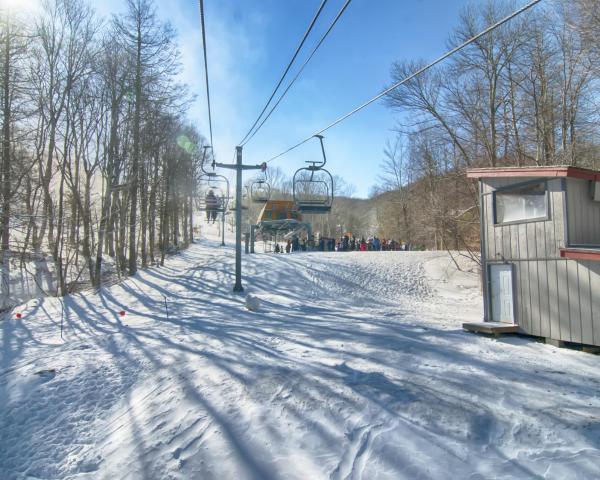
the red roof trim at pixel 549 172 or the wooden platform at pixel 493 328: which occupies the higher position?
the red roof trim at pixel 549 172

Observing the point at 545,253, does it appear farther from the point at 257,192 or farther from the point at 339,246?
the point at 339,246

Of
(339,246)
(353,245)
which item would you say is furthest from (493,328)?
(353,245)

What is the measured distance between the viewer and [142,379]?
639 centimetres

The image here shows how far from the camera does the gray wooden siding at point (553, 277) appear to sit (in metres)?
7.59

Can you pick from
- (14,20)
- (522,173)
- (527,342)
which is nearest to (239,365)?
(527,342)

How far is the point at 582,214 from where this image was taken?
842cm

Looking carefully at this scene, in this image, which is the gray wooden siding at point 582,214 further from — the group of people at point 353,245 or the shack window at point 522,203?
the group of people at point 353,245

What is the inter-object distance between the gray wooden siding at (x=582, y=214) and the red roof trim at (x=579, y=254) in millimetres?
382

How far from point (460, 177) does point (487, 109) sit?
138 inches

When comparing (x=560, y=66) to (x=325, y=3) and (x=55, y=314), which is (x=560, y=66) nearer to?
(x=325, y=3)

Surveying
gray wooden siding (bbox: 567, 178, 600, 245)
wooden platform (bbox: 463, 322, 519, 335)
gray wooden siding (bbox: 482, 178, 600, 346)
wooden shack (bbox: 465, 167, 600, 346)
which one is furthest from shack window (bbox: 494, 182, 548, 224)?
wooden platform (bbox: 463, 322, 519, 335)

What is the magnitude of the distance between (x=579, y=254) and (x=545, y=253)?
0.84 metres

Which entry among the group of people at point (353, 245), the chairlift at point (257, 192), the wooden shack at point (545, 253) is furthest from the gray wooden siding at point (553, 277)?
the group of people at point (353, 245)

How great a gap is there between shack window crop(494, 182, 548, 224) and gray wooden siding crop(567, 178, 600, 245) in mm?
460
